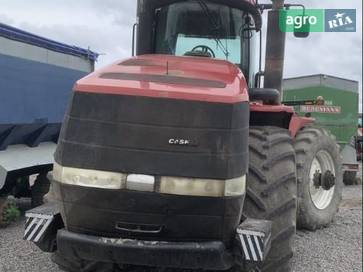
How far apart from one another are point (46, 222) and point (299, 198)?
10.1ft

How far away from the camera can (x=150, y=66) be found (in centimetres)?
439

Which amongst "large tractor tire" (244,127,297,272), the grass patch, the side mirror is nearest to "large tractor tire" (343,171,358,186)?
the side mirror

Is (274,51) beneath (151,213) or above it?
above

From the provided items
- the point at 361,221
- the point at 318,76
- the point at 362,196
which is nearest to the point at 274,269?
the point at 361,221

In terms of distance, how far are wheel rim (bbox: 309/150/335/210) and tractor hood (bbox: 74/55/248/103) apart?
262 cm

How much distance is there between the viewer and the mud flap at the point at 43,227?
4043 mm

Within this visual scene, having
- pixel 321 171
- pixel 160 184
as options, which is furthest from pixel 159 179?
pixel 321 171

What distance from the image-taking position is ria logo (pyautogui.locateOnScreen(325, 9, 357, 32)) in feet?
22.4

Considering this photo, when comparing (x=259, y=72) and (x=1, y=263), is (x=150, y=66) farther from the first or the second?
(x=1, y=263)

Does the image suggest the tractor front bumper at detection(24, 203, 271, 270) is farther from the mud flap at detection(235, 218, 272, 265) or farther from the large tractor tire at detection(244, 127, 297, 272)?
the large tractor tire at detection(244, 127, 297, 272)

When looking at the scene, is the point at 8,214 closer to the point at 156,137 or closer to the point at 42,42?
the point at 42,42

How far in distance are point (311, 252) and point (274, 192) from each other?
212 cm

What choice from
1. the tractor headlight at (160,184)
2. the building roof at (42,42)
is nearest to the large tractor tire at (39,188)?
the building roof at (42,42)

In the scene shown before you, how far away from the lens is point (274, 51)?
5.96 metres
